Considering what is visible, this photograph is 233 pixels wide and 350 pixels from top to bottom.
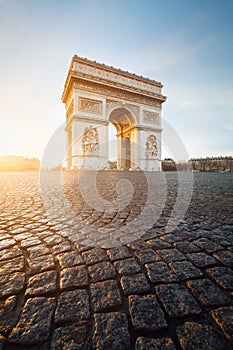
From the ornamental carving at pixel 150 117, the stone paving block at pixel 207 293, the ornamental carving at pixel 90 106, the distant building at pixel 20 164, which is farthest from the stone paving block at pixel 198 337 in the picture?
the distant building at pixel 20 164

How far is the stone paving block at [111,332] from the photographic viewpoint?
59 cm

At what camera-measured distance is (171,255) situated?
1197 mm

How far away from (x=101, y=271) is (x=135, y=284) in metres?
0.23

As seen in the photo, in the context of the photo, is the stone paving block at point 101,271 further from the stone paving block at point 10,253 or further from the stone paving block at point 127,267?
the stone paving block at point 10,253

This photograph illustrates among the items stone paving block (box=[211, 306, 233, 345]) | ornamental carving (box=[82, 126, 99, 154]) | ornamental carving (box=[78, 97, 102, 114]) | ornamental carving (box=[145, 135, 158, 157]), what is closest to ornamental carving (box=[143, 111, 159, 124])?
ornamental carving (box=[145, 135, 158, 157])

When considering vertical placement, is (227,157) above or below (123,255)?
above

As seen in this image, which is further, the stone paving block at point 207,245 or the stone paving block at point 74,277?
the stone paving block at point 207,245

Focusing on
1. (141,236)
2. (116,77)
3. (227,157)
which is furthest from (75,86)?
(227,157)

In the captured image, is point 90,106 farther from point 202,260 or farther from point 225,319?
point 225,319

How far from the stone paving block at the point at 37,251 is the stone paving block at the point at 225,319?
1076mm

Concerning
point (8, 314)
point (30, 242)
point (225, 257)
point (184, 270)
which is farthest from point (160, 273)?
point (30, 242)

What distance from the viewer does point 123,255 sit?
1210 millimetres

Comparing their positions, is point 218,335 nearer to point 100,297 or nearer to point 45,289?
point 100,297

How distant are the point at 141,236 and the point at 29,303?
3.24ft
